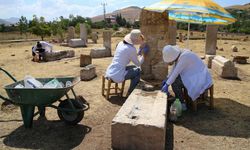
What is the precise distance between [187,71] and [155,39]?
84.9 inches

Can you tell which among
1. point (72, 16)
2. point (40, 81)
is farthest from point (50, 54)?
point (72, 16)

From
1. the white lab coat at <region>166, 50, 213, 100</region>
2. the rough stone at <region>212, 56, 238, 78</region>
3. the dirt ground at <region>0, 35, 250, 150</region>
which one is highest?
the white lab coat at <region>166, 50, 213, 100</region>

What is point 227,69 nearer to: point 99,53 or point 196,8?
point 196,8

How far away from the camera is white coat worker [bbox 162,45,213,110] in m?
5.20

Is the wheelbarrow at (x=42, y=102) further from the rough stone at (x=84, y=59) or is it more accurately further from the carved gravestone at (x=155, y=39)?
the rough stone at (x=84, y=59)

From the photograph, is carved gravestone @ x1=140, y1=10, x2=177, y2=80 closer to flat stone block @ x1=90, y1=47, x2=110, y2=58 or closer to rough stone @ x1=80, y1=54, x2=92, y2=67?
rough stone @ x1=80, y1=54, x2=92, y2=67

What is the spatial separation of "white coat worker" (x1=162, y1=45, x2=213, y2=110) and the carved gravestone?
198 cm

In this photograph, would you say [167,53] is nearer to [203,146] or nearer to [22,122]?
[203,146]

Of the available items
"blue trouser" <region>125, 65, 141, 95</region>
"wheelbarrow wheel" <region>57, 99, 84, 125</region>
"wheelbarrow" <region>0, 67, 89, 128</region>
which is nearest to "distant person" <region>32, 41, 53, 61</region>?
"blue trouser" <region>125, 65, 141, 95</region>

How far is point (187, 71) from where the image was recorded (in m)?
5.36

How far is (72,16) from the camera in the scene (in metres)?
43.4

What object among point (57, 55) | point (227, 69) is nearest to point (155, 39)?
point (227, 69)

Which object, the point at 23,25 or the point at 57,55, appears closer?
the point at 57,55

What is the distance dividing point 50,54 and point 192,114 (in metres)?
8.54
